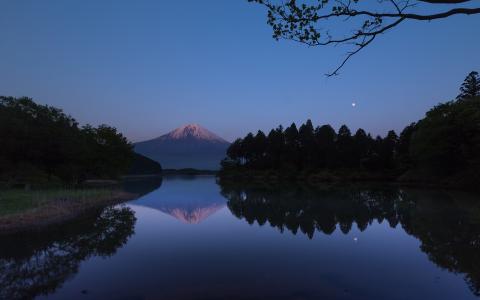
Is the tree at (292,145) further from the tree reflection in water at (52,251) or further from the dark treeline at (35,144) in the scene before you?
the tree reflection in water at (52,251)

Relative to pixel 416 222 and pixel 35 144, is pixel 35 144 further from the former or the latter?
pixel 416 222

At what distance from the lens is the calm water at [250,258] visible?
824 centimetres

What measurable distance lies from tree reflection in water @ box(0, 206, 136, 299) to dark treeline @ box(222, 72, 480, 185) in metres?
34.4

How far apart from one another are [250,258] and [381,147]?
63189 mm

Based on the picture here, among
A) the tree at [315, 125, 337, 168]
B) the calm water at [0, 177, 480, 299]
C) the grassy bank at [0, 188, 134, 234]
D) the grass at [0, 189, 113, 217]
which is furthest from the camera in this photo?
the tree at [315, 125, 337, 168]

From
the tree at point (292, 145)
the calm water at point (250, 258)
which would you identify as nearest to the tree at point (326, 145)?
the tree at point (292, 145)

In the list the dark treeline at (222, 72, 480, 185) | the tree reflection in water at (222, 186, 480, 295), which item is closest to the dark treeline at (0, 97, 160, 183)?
the tree reflection in water at (222, 186, 480, 295)

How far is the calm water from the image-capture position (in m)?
8.24

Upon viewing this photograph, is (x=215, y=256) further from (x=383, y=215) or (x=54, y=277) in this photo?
(x=383, y=215)

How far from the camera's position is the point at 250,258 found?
11.5 meters

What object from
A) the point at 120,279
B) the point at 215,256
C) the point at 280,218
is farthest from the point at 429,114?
the point at 120,279

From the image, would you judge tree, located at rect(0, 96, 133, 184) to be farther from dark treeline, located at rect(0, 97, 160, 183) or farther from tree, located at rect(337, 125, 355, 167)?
tree, located at rect(337, 125, 355, 167)

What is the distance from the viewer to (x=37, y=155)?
110 ft

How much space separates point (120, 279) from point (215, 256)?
332 cm
